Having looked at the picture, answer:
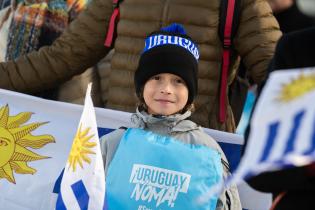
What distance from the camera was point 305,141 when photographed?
4.67 ft

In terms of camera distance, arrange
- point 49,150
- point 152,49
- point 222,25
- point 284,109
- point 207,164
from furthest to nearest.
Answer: point 49,150 < point 222,25 < point 152,49 < point 207,164 < point 284,109

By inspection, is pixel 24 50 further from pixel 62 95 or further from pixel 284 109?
pixel 284 109

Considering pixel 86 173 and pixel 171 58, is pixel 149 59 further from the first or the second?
pixel 86 173

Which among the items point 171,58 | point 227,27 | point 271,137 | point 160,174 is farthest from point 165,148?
point 271,137

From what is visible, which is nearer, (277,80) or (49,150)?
(277,80)

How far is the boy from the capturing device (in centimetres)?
267

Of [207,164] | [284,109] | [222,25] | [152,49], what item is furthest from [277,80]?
[222,25]

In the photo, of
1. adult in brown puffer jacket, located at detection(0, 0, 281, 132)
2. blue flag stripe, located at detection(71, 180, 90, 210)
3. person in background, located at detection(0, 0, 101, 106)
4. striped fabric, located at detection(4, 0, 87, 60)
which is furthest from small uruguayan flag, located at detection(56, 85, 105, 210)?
striped fabric, located at detection(4, 0, 87, 60)

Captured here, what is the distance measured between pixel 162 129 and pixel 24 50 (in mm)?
1455

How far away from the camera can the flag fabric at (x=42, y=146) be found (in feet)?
10.7

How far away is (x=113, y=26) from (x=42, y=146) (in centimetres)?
75

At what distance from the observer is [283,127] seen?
142cm

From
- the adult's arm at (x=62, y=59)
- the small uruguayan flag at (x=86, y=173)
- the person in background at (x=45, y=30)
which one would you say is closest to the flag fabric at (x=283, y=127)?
the small uruguayan flag at (x=86, y=173)

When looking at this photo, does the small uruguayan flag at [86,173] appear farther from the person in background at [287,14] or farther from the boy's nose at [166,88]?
the person in background at [287,14]
